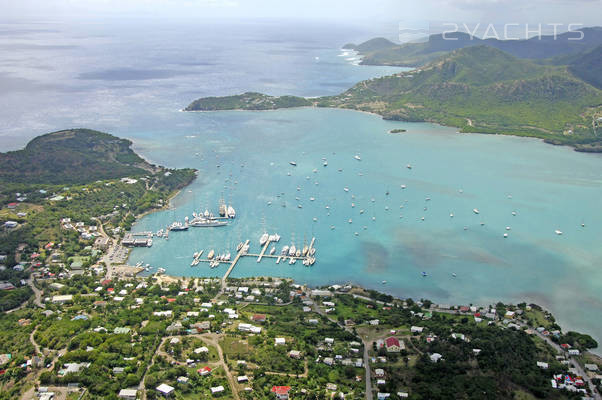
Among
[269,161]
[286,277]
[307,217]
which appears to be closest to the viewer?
[286,277]

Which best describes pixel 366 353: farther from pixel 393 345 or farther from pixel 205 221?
pixel 205 221

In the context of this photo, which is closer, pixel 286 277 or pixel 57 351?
pixel 57 351

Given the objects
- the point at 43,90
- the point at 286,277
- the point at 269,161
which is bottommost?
the point at 286,277

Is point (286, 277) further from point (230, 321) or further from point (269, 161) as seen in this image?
point (269, 161)

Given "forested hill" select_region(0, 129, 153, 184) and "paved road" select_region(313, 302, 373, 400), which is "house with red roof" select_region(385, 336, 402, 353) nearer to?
"paved road" select_region(313, 302, 373, 400)

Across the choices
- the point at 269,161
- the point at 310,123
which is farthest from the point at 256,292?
the point at 310,123

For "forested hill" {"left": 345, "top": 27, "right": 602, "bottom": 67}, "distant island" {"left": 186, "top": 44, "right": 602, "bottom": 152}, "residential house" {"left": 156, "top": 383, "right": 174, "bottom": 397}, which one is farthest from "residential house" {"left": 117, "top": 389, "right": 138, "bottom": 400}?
"forested hill" {"left": 345, "top": 27, "right": 602, "bottom": 67}

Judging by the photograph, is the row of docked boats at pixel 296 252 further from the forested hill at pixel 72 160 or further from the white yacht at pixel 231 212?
the forested hill at pixel 72 160

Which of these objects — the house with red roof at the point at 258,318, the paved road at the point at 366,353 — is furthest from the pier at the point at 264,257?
the house with red roof at the point at 258,318
